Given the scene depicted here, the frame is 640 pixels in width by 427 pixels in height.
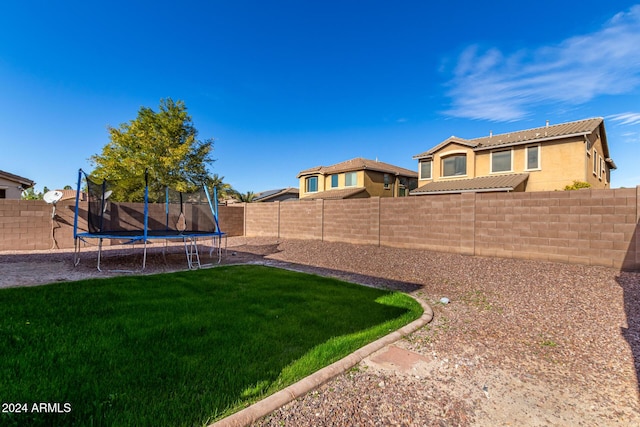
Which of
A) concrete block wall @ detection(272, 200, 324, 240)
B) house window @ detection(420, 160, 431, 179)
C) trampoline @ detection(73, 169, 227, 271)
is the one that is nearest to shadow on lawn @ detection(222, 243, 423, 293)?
trampoline @ detection(73, 169, 227, 271)

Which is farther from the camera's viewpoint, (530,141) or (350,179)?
(350,179)

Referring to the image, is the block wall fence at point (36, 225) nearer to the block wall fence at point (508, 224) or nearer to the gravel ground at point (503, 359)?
the gravel ground at point (503, 359)

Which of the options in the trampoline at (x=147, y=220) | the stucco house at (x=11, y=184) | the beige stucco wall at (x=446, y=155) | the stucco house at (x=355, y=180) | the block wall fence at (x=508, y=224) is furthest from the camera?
the stucco house at (x=355, y=180)

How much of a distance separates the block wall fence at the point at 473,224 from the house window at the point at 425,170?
38.7 feet

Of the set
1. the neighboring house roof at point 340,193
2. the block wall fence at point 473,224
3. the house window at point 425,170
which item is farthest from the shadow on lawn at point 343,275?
the house window at point 425,170

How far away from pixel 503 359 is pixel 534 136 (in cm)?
1731

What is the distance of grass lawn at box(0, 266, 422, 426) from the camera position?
1.71 meters

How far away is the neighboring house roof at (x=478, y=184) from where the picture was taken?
14750 mm

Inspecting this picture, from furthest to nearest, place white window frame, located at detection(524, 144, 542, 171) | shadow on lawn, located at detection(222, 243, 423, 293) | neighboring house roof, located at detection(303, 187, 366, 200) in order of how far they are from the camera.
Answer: neighboring house roof, located at detection(303, 187, 366, 200), white window frame, located at detection(524, 144, 542, 171), shadow on lawn, located at detection(222, 243, 423, 293)

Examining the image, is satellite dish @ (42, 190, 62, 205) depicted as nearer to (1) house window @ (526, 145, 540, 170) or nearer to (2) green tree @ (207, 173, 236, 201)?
(2) green tree @ (207, 173, 236, 201)

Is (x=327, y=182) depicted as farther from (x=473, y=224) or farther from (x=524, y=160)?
(x=473, y=224)

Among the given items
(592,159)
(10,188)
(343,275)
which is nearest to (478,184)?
(592,159)

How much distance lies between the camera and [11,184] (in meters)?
13.9

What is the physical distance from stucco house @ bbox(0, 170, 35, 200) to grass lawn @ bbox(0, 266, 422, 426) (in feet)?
46.3
